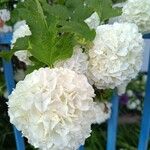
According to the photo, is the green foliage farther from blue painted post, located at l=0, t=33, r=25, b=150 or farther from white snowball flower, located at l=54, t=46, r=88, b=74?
blue painted post, located at l=0, t=33, r=25, b=150

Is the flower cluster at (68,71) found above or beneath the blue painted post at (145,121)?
above

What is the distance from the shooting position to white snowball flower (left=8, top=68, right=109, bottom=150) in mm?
797

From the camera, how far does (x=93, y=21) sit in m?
0.98

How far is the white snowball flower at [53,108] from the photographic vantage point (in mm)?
797

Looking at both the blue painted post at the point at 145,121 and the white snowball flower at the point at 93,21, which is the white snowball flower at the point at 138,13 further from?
the blue painted post at the point at 145,121

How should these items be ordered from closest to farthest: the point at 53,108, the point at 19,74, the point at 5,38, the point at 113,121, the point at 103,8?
1. the point at 53,108
2. the point at 103,8
3. the point at 5,38
4. the point at 113,121
5. the point at 19,74

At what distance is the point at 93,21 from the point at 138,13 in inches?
5.5

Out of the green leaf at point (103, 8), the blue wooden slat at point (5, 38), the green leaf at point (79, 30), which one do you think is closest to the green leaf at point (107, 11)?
the green leaf at point (103, 8)

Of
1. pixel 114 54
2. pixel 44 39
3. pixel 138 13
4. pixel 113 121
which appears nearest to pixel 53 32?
pixel 44 39

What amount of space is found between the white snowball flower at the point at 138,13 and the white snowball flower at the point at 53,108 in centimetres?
31

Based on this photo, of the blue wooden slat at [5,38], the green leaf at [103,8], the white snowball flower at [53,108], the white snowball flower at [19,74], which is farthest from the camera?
the white snowball flower at [19,74]

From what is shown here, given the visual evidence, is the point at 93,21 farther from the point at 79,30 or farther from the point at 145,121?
the point at 145,121

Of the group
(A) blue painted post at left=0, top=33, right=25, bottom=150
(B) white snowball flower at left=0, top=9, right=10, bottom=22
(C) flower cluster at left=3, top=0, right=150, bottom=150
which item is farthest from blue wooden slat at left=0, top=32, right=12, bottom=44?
(C) flower cluster at left=3, top=0, right=150, bottom=150

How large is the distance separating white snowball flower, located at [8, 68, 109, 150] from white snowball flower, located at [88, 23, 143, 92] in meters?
0.08
